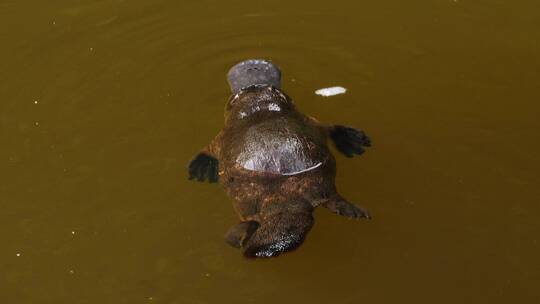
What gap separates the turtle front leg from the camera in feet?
13.7

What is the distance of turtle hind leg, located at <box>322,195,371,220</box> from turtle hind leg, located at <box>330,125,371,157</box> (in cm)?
67

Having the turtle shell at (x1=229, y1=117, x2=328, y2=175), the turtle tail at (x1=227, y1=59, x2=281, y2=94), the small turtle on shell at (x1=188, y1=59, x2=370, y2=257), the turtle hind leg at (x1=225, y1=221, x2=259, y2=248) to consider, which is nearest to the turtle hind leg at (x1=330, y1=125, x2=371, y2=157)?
the small turtle on shell at (x1=188, y1=59, x2=370, y2=257)

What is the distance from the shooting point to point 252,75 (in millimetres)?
4914

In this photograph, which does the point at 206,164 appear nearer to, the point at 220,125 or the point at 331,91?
the point at 220,125

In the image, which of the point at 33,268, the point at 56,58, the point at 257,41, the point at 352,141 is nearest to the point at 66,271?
the point at 33,268

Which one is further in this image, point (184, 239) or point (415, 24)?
point (415, 24)

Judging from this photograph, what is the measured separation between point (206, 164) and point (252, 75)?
0.94 meters

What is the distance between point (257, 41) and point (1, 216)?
2.53m

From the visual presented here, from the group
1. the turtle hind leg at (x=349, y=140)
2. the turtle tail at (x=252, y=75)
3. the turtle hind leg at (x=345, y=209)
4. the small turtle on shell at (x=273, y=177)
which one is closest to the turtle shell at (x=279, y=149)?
the small turtle on shell at (x=273, y=177)

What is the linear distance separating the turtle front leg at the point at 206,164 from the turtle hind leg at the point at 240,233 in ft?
1.76

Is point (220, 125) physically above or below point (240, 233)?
above

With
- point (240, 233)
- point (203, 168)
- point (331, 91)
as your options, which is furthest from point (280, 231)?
point (331, 91)

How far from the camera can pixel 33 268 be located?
383 cm

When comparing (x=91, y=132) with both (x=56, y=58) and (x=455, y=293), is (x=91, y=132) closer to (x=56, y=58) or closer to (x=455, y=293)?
(x=56, y=58)
